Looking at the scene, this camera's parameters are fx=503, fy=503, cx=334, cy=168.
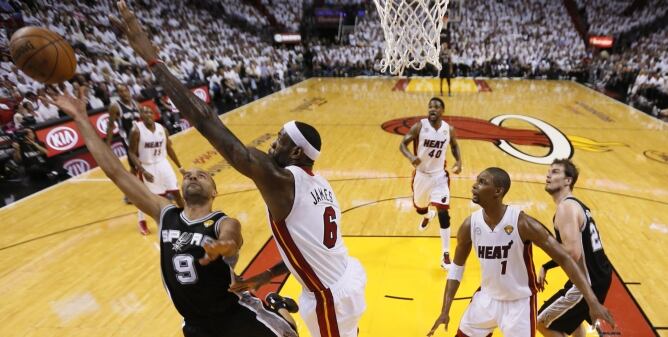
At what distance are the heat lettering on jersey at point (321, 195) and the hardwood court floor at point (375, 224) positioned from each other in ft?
6.65

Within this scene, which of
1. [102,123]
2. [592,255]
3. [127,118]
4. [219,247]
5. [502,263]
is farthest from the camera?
[102,123]

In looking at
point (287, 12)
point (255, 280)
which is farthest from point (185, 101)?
point (287, 12)

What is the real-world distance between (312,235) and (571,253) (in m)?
1.67

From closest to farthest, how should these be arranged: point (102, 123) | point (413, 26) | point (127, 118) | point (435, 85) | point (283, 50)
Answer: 1. point (413, 26)
2. point (127, 118)
3. point (102, 123)
4. point (435, 85)
5. point (283, 50)

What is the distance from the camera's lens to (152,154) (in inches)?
256

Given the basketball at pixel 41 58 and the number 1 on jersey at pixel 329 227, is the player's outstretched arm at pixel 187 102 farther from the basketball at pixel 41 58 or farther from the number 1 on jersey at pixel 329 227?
→ the basketball at pixel 41 58

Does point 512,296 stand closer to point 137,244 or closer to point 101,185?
point 137,244

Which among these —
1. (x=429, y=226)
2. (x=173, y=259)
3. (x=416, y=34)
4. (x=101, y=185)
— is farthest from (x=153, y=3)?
(x=173, y=259)

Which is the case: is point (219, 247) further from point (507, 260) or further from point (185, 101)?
point (507, 260)

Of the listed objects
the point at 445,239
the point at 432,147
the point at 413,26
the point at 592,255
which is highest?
the point at 413,26

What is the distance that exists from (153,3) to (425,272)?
21255 millimetres

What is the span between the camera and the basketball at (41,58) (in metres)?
2.80

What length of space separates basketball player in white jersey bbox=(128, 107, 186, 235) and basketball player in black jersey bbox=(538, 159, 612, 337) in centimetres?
454

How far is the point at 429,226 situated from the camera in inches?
265
